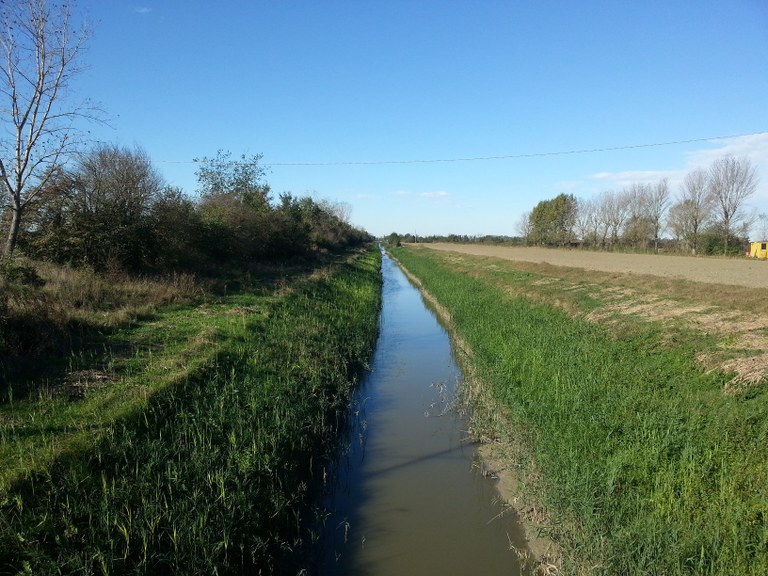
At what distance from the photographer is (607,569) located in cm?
400

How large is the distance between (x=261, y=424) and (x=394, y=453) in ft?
7.84

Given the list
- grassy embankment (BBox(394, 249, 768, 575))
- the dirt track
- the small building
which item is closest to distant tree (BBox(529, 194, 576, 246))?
the small building

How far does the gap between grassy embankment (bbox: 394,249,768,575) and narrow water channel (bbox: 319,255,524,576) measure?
0.83 meters

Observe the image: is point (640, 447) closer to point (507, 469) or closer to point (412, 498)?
point (507, 469)

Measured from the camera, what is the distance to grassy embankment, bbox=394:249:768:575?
4164 millimetres

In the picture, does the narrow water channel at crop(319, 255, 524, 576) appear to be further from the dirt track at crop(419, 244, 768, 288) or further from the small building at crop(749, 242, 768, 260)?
the small building at crop(749, 242, 768, 260)

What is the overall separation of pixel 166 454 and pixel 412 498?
3255mm

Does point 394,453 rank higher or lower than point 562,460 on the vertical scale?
lower

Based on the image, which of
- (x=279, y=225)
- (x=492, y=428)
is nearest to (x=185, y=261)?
(x=279, y=225)

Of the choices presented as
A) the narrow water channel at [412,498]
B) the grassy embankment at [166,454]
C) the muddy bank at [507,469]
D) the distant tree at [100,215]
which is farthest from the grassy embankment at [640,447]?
the distant tree at [100,215]

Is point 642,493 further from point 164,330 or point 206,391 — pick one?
point 164,330

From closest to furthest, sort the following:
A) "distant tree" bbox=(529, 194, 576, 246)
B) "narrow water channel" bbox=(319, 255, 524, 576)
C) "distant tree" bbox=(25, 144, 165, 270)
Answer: "narrow water channel" bbox=(319, 255, 524, 576)
"distant tree" bbox=(25, 144, 165, 270)
"distant tree" bbox=(529, 194, 576, 246)

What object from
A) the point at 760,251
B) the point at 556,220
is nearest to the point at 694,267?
the point at 760,251

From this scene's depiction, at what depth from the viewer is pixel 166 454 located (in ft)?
17.4
